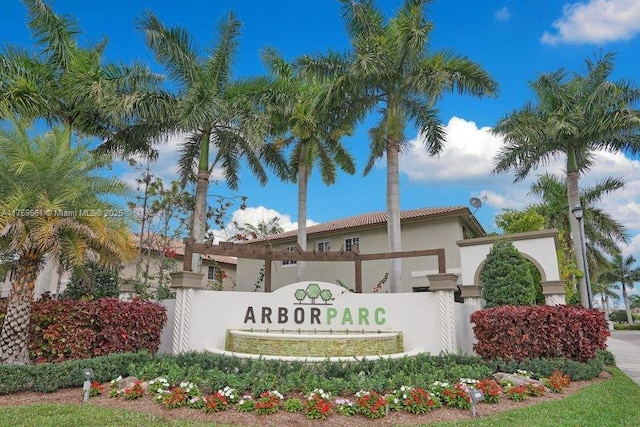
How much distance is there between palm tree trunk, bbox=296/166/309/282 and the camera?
20.2 meters

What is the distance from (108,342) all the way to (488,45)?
45.1 ft

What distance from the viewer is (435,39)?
55.5 feet

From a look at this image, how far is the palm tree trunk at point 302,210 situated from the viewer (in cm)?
2020

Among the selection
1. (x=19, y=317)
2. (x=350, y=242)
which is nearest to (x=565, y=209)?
(x=350, y=242)

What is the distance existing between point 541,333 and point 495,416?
14.2 feet

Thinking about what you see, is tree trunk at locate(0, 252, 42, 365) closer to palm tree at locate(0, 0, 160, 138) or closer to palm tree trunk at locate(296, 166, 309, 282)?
palm tree at locate(0, 0, 160, 138)

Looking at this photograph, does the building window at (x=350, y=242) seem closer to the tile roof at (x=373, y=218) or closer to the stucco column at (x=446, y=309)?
the tile roof at (x=373, y=218)

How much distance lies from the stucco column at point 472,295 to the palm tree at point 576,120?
8915 millimetres

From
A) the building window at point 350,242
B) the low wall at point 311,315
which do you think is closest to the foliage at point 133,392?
the low wall at point 311,315

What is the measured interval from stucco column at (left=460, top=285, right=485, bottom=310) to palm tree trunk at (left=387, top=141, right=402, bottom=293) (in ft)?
9.47

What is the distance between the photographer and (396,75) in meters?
17.2

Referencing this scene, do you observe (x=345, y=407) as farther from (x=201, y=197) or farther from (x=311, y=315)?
(x=201, y=197)

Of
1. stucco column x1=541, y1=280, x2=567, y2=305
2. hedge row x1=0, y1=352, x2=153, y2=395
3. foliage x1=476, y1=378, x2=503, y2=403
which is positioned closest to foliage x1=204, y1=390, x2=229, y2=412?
hedge row x1=0, y1=352, x2=153, y2=395

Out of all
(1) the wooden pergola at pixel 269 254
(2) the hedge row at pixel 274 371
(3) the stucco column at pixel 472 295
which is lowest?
(2) the hedge row at pixel 274 371
